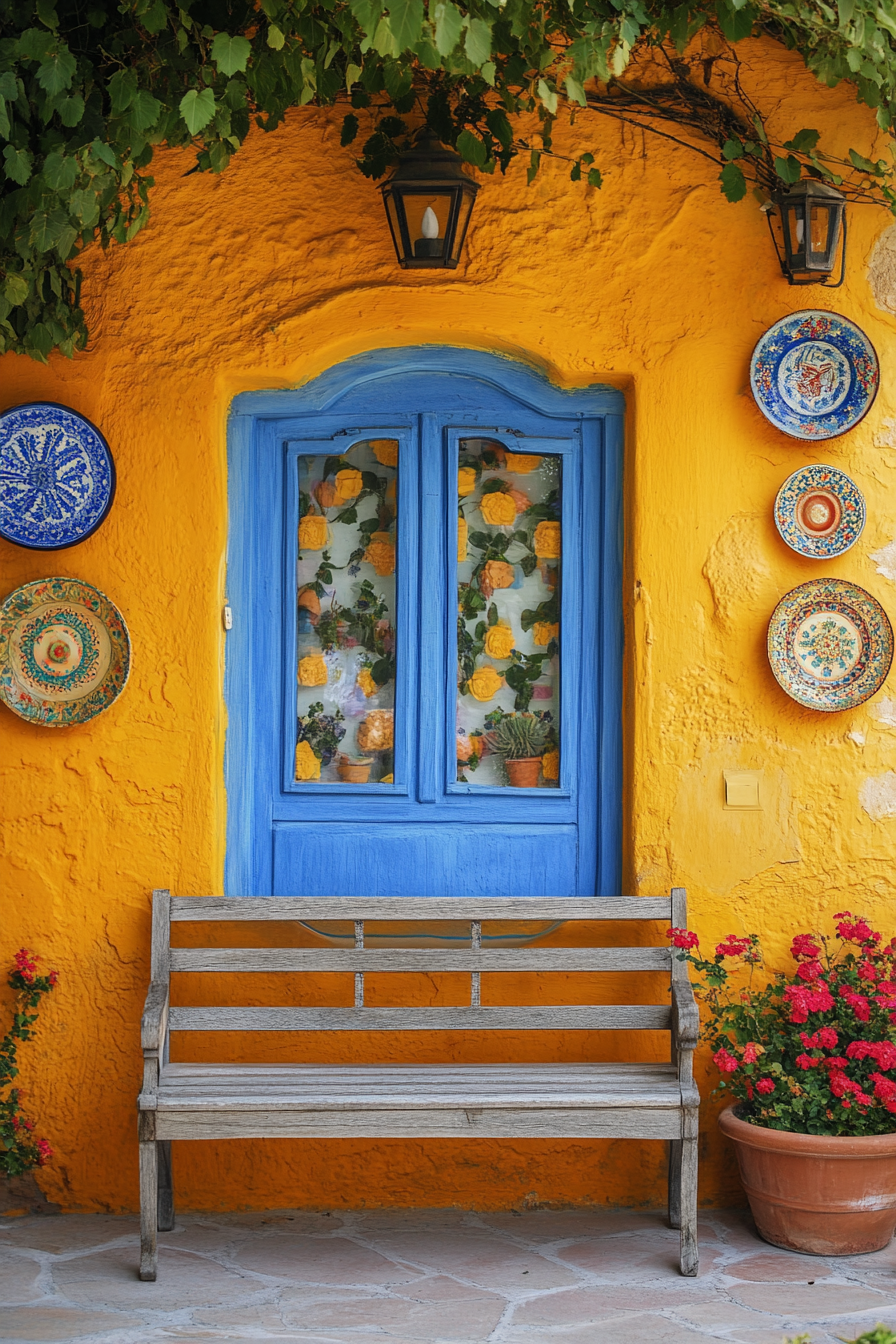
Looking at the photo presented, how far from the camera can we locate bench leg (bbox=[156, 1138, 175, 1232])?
3.80 m

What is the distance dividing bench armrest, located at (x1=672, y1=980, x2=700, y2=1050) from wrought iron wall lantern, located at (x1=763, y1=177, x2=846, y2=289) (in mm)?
2150

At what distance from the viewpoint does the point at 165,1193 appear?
12.5 ft

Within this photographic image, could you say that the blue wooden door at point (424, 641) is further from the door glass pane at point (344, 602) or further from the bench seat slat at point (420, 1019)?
the bench seat slat at point (420, 1019)

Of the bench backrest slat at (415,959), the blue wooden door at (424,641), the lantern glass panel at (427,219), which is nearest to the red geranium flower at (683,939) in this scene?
the bench backrest slat at (415,959)

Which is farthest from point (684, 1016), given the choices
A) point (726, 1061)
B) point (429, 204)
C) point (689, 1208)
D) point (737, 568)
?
point (429, 204)

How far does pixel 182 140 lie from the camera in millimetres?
3375

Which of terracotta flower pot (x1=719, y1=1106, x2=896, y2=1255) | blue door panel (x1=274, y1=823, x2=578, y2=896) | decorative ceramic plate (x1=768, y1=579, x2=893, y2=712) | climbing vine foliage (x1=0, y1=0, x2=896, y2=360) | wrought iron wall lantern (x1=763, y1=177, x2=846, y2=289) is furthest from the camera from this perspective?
blue door panel (x1=274, y1=823, x2=578, y2=896)

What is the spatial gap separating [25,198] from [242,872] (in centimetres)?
210

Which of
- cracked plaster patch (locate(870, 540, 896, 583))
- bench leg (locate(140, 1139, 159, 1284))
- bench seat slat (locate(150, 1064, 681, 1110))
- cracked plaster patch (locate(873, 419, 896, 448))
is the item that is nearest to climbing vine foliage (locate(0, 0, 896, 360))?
cracked plaster patch (locate(873, 419, 896, 448))

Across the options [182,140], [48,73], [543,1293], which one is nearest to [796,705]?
[543,1293]

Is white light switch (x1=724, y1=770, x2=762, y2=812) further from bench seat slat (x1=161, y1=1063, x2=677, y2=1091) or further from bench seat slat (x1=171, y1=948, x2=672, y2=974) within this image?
bench seat slat (x1=161, y1=1063, x2=677, y2=1091)

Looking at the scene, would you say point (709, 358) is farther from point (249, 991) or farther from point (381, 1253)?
point (381, 1253)

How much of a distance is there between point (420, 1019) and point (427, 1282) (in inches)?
28.1

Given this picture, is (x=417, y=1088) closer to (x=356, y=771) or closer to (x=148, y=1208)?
(x=148, y=1208)
